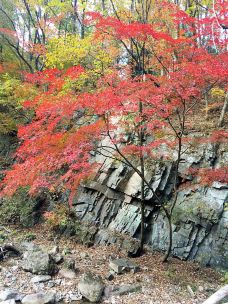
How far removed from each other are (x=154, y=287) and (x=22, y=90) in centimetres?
1006

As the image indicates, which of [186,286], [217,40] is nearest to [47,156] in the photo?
[186,286]

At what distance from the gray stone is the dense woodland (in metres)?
2.40

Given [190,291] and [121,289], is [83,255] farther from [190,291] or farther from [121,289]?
[190,291]

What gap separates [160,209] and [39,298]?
15.4 feet

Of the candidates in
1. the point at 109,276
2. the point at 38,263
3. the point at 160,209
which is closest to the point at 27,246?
the point at 38,263

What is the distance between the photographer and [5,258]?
884 cm

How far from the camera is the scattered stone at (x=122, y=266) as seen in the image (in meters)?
7.94

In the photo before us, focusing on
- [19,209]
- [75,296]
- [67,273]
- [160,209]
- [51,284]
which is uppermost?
[160,209]

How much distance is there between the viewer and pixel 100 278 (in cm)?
747

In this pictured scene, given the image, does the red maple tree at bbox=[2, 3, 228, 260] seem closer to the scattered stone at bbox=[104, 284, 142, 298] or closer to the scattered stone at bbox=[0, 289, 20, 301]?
the scattered stone at bbox=[104, 284, 142, 298]

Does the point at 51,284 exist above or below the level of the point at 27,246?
below

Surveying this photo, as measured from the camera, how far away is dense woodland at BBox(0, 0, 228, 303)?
7641mm

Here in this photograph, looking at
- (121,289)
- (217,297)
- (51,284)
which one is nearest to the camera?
(217,297)

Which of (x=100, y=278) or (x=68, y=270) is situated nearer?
(x=100, y=278)
